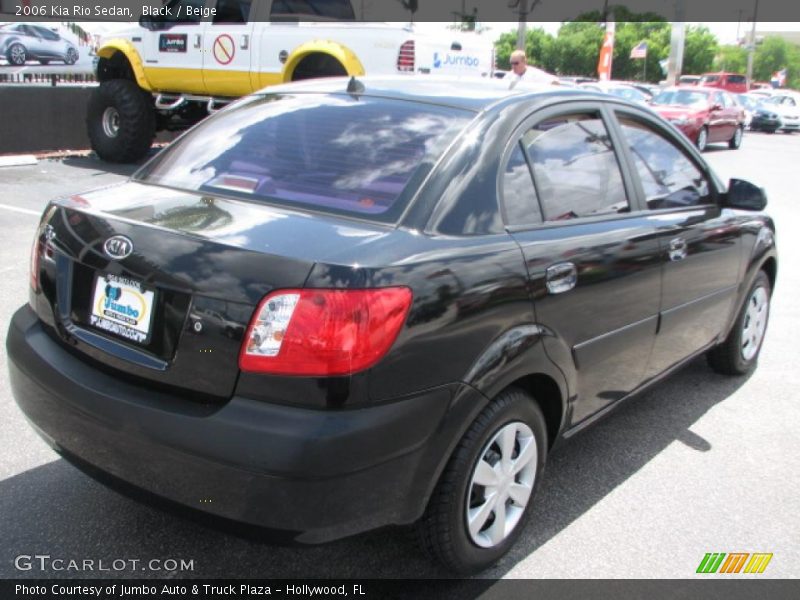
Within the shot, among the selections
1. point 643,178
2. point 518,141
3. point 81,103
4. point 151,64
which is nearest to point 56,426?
point 518,141

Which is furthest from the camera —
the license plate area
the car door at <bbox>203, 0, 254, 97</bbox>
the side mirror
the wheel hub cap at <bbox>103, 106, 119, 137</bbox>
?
the wheel hub cap at <bbox>103, 106, 119, 137</bbox>

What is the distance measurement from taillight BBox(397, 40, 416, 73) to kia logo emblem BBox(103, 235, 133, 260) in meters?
6.93

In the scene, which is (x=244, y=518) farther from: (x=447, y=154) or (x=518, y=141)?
(x=518, y=141)

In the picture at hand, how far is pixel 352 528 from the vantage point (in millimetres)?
2201

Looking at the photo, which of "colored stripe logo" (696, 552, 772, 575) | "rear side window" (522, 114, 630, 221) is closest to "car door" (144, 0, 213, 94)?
"rear side window" (522, 114, 630, 221)

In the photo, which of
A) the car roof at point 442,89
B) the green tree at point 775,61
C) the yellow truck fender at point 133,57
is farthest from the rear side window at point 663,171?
the green tree at point 775,61

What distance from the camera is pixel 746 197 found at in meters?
4.07

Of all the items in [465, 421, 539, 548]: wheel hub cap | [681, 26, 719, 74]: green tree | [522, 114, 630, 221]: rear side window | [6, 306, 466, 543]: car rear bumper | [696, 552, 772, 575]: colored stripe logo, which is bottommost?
[696, 552, 772, 575]: colored stripe logo

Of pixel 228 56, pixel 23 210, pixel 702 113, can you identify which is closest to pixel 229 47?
pixel 228 56

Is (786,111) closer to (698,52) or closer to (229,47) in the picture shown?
(229,47)

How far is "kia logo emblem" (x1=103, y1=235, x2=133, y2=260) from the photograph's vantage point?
7.77 ft

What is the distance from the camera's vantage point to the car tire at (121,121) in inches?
456

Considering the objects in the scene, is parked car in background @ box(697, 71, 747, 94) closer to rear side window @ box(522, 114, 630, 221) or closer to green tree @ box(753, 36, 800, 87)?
rear side window @ box(522, 114, 630, 221)

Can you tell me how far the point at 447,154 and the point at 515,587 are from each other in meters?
1.49
